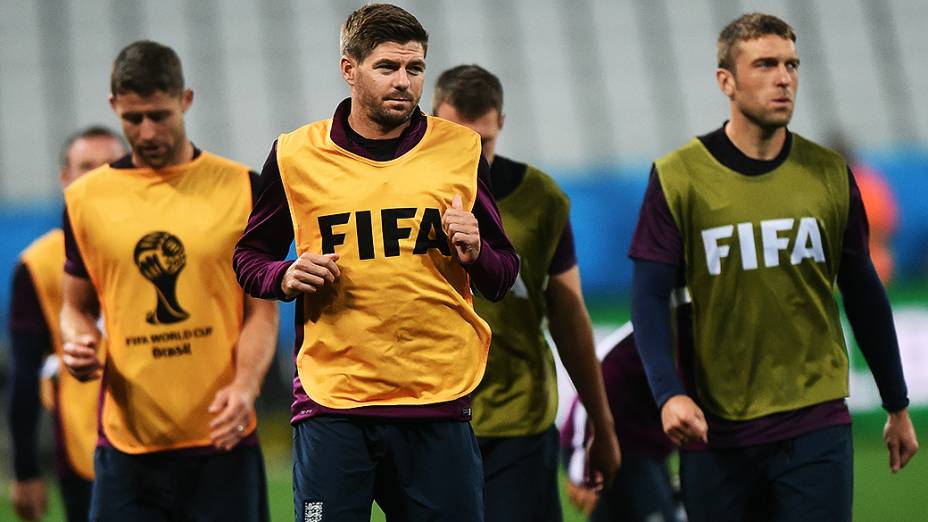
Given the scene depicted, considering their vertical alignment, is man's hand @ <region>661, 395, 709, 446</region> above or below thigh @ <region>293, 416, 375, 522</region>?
below

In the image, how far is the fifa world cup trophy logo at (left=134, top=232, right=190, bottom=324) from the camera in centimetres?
502

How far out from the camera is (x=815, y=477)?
15.1 ft

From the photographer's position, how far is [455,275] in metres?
4.06

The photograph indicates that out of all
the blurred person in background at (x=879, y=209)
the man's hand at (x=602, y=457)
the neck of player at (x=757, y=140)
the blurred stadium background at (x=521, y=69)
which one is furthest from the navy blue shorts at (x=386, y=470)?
the blurred stadium background at (x=521, y=69)

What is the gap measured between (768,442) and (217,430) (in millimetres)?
1881

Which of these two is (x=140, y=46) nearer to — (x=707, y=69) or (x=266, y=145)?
(x=266, y=145)

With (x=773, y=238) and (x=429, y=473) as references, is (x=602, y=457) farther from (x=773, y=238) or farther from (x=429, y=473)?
(x=429, y=473)

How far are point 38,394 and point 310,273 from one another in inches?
116

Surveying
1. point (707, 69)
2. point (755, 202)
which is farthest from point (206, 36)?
point (755, 202)

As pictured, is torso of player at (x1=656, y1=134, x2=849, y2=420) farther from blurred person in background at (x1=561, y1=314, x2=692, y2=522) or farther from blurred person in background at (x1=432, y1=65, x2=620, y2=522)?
blurred person in background at (x1=561, y1=314, x2=692, y2=522)

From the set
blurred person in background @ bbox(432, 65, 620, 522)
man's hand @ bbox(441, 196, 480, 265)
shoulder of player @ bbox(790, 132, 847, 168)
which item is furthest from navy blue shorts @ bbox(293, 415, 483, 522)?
shoulder of player @ bbox(790, 132, 847, 168)

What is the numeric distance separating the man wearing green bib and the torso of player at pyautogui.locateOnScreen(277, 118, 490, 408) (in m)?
0.98

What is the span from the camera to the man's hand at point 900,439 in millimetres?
4945

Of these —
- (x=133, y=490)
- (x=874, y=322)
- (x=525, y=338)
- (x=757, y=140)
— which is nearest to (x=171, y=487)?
(x=133, y=490)
